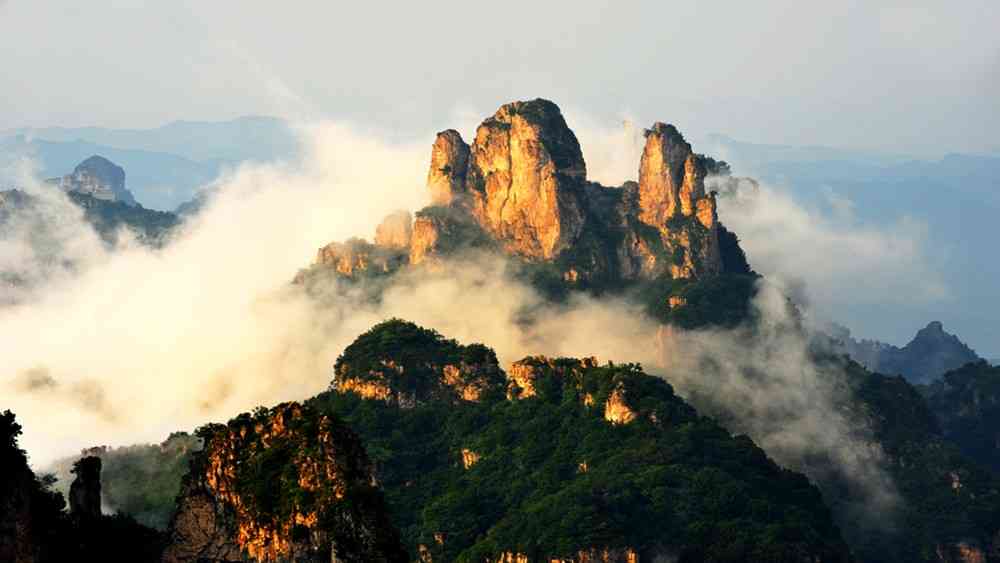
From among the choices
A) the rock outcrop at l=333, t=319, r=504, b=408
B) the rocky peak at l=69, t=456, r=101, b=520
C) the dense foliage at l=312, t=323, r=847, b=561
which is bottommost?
the rocky peak at l=69, t=456, r=101, b=520

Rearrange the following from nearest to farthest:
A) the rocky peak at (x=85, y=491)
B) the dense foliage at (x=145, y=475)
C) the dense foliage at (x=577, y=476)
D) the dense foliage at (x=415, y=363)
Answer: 1. the rocky peak at (x=85, y=491)
2. the dense foliage at (x=577, y=476)
3. the dense foliage at (x=145, y=475)
4. the dense foliage at (x=415, y=363)

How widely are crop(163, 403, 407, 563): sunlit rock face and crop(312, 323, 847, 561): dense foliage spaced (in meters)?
33.3

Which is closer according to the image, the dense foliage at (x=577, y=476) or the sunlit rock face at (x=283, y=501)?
the sunlit rock face at (x=283, y=501)

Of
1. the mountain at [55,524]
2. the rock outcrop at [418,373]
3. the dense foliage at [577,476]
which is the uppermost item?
the rock outcrop at [418,373]

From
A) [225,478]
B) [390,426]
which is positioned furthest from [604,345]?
[225,478]

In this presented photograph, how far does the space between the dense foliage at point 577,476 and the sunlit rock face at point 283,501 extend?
33264 millimetres

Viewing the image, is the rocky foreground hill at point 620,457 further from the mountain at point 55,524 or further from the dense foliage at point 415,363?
the mountain at point 55,524

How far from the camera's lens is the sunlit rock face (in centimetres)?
7862

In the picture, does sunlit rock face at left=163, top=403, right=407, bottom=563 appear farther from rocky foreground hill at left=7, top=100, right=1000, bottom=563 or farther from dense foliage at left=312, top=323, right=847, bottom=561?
dense foliage at left=312, top=323, right=847, bottom=561

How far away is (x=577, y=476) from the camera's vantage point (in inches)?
5635

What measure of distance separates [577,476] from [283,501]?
65.0 meters

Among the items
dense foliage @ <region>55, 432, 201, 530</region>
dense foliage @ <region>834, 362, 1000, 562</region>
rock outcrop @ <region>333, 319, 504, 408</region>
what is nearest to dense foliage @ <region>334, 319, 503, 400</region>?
rock outcrop @ <region>333, 319, 504, 408</region>

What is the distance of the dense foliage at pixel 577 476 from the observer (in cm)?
12719

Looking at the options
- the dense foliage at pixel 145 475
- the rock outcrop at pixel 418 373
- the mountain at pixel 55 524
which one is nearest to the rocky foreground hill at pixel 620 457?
the rock outcrop at pixel 418 373
